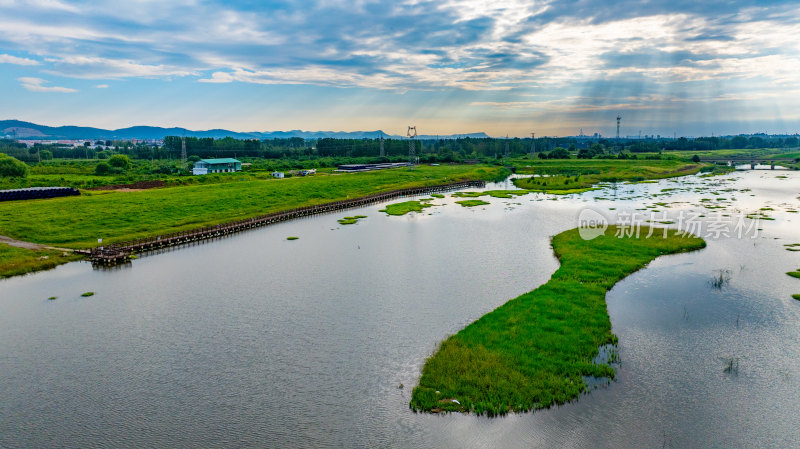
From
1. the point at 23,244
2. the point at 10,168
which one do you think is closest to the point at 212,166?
the point at 10,168

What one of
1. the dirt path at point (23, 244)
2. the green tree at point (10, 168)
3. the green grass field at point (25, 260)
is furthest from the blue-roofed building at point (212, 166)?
the green grass field at point (25, 260)

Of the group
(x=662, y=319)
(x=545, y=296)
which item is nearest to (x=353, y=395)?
(x=545, y=296)

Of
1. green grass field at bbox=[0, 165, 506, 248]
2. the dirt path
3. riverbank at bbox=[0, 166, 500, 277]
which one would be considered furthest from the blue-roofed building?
the dirt path

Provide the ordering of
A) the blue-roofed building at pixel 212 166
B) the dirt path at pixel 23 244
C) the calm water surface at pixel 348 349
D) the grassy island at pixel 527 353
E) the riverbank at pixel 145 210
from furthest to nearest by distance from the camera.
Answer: the blue-roofed building at pixel 212 166 < the riverbank at pixel 145 210 < the dirt path at pixel 23 244 < the grassy island at pixel 527 353 < the calm water surface at pixel 348 349

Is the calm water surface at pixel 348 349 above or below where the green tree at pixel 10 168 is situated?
below

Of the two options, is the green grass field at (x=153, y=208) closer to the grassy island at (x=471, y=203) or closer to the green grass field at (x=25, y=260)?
the green grass field at (x=25, y=260)

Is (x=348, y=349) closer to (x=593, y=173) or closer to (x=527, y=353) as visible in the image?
(x=527, y=353)
